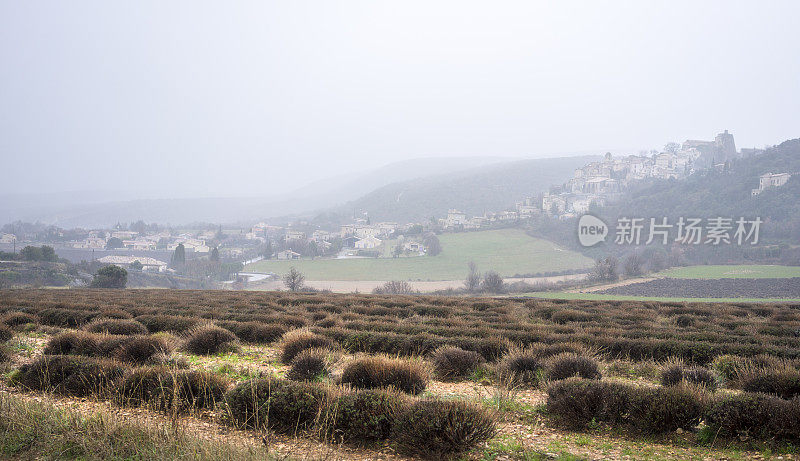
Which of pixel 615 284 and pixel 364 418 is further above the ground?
pixel 364 418

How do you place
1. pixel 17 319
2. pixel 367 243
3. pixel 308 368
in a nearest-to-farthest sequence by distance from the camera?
pixel 308 368 → pixel 17 319 → pixel 367 243

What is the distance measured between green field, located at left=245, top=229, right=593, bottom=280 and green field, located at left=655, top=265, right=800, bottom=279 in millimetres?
22253

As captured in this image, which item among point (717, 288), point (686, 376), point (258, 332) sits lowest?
point (717, 288)

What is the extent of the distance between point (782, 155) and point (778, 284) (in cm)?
8386

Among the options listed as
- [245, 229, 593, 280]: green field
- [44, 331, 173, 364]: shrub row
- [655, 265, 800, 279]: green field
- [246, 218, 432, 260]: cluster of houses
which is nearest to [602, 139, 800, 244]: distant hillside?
[655, 265, 800, 279]: green field

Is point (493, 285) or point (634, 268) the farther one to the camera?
point (634, 268)

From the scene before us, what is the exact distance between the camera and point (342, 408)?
5109 millimetres

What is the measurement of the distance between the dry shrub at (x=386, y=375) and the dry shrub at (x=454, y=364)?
5.98 feet

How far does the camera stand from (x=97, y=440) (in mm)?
4590

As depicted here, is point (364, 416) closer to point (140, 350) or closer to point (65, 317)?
point (140, 350)

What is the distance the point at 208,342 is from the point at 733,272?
71.4 metres

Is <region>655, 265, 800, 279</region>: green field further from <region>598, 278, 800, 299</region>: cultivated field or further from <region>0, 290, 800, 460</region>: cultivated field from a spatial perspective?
<region>0, 290, 800, 460</region>: cultivated field

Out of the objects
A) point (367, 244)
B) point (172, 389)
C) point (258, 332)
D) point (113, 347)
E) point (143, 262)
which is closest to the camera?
point (172, 389)

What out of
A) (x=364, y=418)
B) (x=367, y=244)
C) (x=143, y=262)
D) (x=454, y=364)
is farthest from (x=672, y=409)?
(x=367, y=244)
